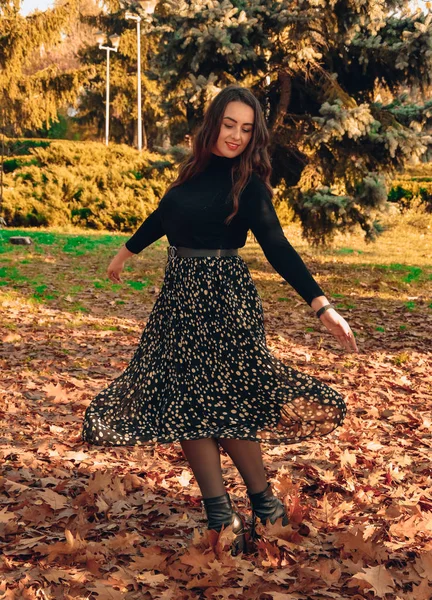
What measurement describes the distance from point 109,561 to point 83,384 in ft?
10.1

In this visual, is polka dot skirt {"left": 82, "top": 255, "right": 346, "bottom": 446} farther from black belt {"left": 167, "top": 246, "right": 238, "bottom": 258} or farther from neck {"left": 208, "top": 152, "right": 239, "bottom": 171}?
neck {"left": 208, "top": 152, "right": 239, "bottom": 171}

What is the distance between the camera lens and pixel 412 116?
11641 millimetres

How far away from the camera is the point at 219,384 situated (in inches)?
116

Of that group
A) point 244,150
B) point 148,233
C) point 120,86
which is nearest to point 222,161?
point 244,150

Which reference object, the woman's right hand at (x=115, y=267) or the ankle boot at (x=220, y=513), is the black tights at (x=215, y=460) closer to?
the ankle boot at (x=220, y=513)

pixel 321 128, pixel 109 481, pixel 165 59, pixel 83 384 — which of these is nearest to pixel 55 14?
pixel 165 59

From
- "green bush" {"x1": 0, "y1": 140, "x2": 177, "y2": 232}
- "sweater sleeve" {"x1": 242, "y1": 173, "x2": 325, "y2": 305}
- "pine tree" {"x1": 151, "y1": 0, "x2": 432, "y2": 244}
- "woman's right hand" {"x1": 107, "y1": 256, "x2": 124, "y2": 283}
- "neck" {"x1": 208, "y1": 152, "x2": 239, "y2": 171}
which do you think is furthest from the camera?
"green bush" {"x1": 0, "y1": 140, "x2": 177, "y2": 232}

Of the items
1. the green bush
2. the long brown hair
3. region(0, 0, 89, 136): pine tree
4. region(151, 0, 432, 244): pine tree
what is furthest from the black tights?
the green bush

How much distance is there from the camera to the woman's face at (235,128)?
2.96 meters

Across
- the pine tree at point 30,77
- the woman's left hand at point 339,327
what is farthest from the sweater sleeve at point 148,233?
the pine tree at point 30,77

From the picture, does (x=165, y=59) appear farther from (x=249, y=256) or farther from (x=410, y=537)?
(x=410, y=537)

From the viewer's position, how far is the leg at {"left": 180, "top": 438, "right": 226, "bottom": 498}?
2.95 metres

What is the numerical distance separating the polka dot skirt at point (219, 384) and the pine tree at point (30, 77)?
16.1 metres

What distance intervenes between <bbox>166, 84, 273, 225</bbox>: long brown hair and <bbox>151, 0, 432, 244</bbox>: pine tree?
8231 millimetres
